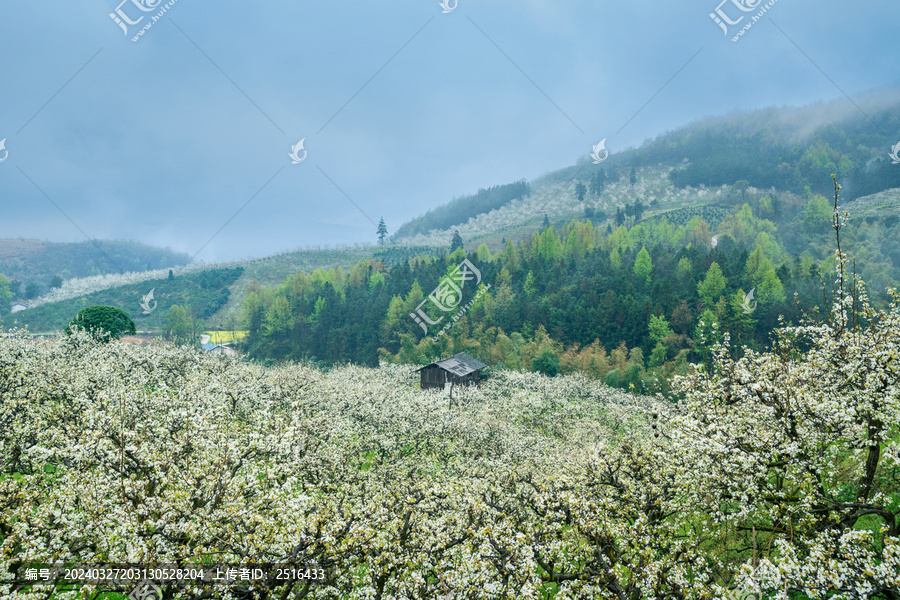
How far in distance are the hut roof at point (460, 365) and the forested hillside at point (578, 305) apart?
42.8 ft

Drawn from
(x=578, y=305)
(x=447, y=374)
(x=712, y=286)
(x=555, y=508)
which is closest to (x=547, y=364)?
(x=447, y=374)

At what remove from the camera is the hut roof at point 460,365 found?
73.8 meters

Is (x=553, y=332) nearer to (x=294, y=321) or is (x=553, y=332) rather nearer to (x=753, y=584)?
(x=294, y=321)

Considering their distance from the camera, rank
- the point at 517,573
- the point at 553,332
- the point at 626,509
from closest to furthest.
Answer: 1. the point at 517,573
2. the point at 626,509
3. the point at 553,332

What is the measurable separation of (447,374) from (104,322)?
49337 millimetres

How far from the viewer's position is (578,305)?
106938mm

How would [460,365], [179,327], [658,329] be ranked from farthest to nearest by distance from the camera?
[179,327], [658,329], [460,365]

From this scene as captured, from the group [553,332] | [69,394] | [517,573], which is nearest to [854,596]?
[517,573]

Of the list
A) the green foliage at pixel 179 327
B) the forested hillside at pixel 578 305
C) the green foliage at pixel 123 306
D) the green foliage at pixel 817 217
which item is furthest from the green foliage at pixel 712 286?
the green foliage at pixel 123 306

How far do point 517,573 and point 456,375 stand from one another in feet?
201

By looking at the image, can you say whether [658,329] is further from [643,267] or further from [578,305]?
[643,267]

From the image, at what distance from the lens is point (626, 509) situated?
1586 centimetres

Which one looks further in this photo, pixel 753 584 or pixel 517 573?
pixel 517 573

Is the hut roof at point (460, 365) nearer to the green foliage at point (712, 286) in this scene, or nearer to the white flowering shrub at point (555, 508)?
the white flowering shrub at point (555, 508)
